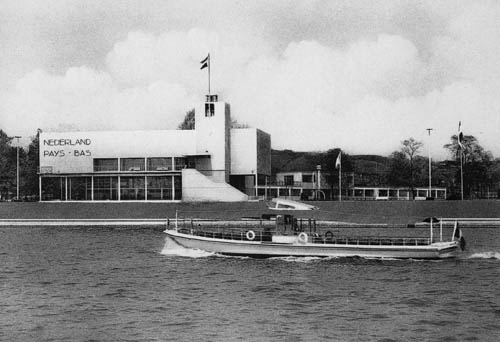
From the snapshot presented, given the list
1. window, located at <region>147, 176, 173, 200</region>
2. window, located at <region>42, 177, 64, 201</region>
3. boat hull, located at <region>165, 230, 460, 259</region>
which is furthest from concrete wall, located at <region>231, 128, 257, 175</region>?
boat hull, located at <region>165, 230, 460, 259</region>

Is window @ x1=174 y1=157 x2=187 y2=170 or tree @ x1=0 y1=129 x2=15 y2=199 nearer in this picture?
window @ x1=174 y1=157 x2=187 y2=170

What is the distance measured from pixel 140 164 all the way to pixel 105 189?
21.6 feet

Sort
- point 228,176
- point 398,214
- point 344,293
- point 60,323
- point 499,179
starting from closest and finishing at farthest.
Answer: point 60,323
point 344,293
point 398,214
point 228,176
point 499,179

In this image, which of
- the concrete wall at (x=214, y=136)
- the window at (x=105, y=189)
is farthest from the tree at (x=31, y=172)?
the concrete wall at (x=214, y=136)

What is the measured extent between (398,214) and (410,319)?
59.7 metres

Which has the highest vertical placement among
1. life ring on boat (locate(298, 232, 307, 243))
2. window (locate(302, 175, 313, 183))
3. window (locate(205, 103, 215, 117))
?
window (locate(205, 103, 215, 117))

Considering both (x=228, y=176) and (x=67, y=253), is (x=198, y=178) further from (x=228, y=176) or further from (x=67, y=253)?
(x=67, y=253)

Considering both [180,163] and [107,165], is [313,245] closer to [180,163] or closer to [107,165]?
[180,163]

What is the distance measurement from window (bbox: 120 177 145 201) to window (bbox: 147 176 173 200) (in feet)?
4.10

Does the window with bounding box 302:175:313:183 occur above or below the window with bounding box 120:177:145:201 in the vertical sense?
above

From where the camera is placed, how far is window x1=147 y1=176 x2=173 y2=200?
338 ft

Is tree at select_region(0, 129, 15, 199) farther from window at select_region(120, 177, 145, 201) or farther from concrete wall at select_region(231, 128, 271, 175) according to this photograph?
concrete wall at select_region(231, 128, 271, 175)

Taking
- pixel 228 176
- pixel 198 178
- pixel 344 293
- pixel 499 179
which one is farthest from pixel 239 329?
pixel 499 179

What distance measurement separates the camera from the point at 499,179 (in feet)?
568
